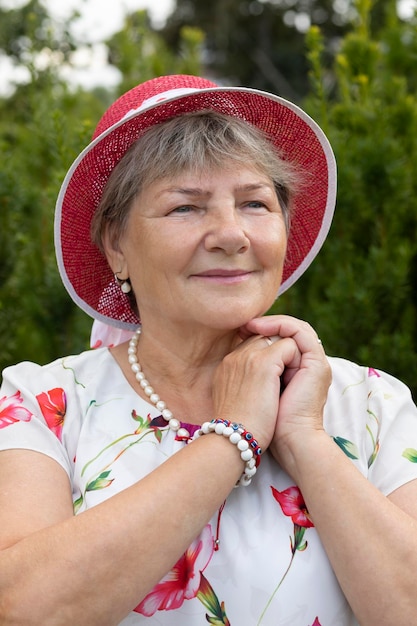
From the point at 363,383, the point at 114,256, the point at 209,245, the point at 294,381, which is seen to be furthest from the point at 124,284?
the point at 363,383

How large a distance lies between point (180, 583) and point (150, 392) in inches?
22.4

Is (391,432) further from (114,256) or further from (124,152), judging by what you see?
(124,152)

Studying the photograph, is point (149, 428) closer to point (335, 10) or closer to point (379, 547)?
point (379, 547)

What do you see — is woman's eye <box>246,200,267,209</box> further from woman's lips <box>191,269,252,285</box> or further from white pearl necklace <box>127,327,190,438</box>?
white pearl necklace <box>127,327,190,438</box>

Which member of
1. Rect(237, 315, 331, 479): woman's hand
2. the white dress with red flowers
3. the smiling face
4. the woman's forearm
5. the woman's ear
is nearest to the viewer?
the woman's forearm

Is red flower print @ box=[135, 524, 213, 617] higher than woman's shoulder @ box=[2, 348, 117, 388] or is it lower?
lower

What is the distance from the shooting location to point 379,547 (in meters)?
1.88

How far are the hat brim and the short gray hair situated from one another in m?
0.03

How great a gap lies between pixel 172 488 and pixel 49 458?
41 centimetres

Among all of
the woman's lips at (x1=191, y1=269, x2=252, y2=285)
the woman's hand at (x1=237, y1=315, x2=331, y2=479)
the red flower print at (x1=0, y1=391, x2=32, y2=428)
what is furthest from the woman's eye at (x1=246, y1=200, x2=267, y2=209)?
the red flower print at (x1=0, y1=391, x2=32, y2=428)

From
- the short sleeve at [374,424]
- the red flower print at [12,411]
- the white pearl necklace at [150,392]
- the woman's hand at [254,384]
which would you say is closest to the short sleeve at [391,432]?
the short sleeve at [374,424]

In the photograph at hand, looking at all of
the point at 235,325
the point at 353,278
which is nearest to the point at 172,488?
the point at 235,325

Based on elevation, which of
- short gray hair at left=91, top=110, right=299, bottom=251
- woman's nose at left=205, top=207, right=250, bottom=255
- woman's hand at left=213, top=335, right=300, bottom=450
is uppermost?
short gray hair at left=91, top=110, right=299, bottom=251

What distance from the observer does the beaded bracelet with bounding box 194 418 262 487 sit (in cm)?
198
